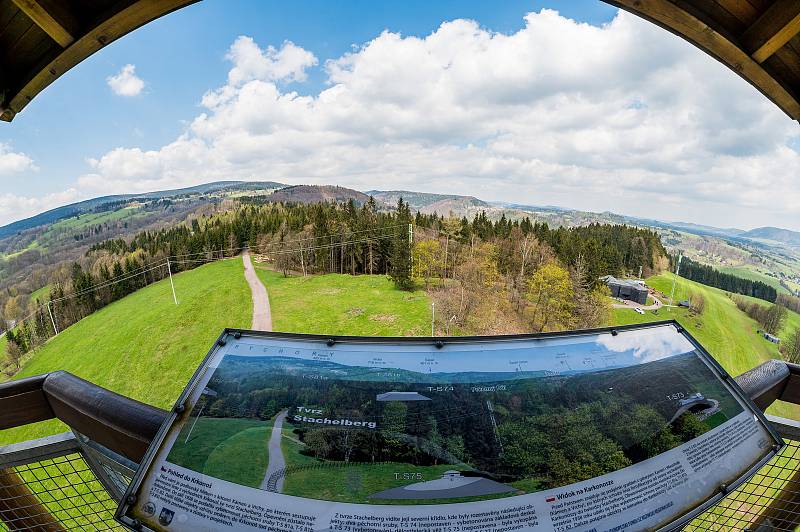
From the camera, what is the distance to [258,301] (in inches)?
1227

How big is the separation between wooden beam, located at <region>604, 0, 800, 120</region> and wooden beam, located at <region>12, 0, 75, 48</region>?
5.54 ft

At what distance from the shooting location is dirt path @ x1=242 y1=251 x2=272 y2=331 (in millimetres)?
26472

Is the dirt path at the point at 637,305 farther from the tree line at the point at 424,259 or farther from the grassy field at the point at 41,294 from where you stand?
the grassy field at the point at 41,294

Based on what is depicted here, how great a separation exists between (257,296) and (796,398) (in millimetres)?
34371

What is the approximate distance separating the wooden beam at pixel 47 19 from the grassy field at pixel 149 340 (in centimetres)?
2640

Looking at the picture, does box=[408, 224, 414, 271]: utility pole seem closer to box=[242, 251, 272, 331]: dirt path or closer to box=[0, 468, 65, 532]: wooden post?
box=[242, 251, 272, 331]: dirt path

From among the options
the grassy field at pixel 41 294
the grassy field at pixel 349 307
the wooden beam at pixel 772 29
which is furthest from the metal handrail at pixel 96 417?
the grassy field at pixel 41 294

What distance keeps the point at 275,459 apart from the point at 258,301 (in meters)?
32.7

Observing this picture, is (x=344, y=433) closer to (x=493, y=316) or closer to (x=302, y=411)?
(x=302, y=411)

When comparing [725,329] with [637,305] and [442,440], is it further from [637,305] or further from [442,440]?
[442,440]

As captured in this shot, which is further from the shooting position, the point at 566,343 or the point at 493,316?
the point at 493,316

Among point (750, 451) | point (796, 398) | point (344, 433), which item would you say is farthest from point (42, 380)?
point (796, 398)

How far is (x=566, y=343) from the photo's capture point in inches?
57.9

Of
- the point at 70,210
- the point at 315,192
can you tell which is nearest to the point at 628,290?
the point at 315,192
